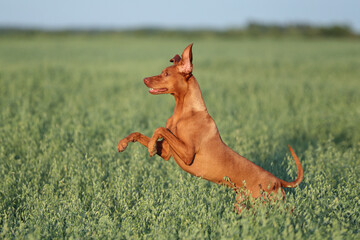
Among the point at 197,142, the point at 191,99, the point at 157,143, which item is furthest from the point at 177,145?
the point at 191,99

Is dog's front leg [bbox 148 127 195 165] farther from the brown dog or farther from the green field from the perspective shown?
the green field

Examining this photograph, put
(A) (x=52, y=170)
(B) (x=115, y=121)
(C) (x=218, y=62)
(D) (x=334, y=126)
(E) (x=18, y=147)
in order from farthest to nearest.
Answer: (C) (x=218, y=62) < (D) (x=334, y=126) < (B) (x=115, y=121) < (E) (x=18, y=147) < (A) (x=52, y=170)

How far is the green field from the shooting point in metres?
2.93

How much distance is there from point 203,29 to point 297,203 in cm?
7585

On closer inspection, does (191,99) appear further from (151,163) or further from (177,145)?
(151,163)

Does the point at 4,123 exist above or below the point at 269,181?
below

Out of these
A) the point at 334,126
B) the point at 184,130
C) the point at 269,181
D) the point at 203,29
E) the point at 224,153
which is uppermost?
the point at 203,29

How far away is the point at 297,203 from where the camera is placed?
120 inches

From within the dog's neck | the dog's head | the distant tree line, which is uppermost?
the distant tree line

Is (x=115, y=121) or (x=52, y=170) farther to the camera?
(x=115, y=121)

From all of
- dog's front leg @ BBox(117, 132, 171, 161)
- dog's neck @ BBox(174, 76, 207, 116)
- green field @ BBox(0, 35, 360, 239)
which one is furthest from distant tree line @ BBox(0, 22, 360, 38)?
dog's front leg @ BBox(117, 132, 171, 161)

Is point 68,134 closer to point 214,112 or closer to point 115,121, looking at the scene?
point 115,121

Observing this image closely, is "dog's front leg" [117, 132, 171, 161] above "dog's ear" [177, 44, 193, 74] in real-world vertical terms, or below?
below

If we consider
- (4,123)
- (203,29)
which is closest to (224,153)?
(4,123)
